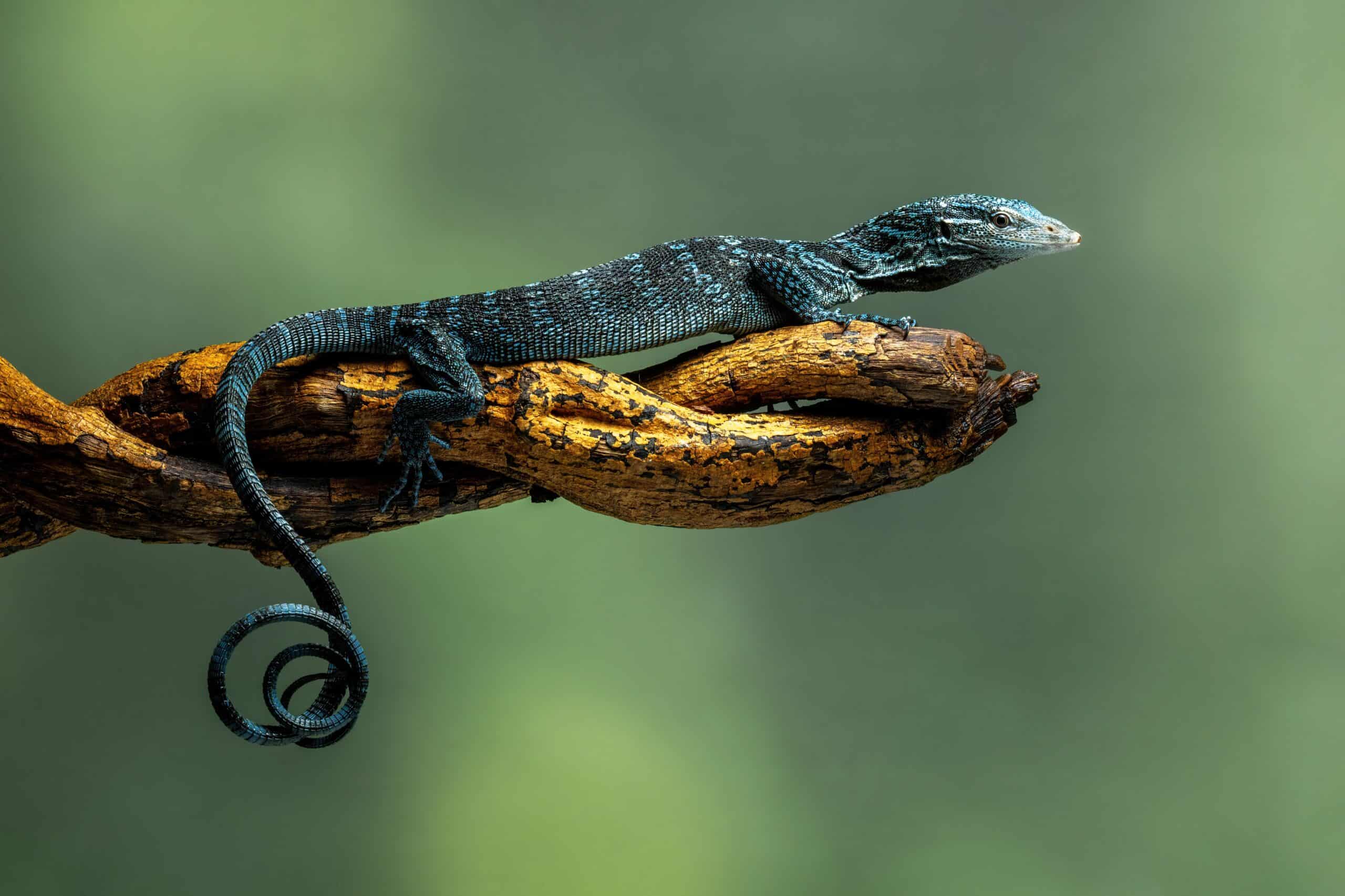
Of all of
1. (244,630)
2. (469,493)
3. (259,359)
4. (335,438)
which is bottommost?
(244,630)

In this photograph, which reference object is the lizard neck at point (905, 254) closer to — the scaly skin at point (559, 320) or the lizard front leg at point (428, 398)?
the scaly skin at point (559, 320)

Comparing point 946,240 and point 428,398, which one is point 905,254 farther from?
point 428,398

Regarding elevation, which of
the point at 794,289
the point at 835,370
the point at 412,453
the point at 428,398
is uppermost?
the point at 794,289

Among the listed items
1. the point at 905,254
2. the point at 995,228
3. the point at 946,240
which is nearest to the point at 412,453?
the point at 905,254

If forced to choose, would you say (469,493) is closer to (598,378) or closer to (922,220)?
(598,378)

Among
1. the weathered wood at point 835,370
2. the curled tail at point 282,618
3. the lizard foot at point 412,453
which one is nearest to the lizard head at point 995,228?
the weathered wood at point 835,370

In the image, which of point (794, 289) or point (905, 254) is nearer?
point (794, 289)

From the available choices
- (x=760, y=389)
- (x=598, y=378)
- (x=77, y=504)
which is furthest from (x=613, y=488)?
(x=77, y=504)
